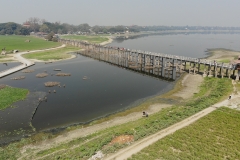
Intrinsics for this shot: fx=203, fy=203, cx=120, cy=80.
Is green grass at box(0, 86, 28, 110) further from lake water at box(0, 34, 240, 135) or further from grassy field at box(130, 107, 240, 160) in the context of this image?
grassy field at box(130, 107, 240, 160)

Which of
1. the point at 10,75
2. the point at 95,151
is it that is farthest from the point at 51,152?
the point at 10,75

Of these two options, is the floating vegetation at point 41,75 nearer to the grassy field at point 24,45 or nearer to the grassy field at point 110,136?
the grassy field at point 110,136

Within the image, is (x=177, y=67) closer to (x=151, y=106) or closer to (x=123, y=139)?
(x=151, y=106)

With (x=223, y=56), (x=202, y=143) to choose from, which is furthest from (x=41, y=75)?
(x=223, y=56)

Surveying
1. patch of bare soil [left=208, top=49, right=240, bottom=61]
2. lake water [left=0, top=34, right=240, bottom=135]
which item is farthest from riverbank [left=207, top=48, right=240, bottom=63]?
lake water [left=0, top=34, right=240, bottom=135]

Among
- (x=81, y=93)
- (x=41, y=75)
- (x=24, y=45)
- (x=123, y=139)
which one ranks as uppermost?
(x=24, y=45)

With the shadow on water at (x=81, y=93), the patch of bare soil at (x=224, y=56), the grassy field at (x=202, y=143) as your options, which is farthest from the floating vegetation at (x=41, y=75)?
the patch of bare soil at (x=224, y=56)
